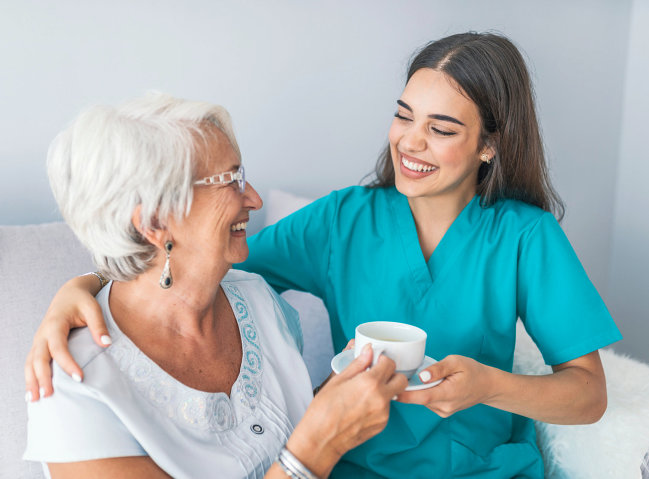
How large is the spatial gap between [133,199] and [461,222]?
27.7 inches

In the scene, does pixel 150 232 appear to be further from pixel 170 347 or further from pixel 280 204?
pixel 280 204

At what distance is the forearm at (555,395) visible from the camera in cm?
109

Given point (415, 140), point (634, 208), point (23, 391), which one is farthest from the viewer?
point (634, 208)

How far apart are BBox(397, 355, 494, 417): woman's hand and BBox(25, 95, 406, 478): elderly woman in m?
0.06

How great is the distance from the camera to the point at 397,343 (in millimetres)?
904

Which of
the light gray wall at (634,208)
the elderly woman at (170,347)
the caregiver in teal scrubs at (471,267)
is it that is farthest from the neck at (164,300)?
the light gray wall at (634,208)

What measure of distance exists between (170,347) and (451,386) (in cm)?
49

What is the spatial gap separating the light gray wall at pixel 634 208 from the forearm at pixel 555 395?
152cm

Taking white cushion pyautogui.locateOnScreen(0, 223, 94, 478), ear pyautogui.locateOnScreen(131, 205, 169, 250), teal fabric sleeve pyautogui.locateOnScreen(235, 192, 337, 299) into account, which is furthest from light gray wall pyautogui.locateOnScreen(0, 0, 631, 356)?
ear pyautogui.locateOnScreen(131, 205, 169, 250)

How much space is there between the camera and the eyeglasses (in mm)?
1021

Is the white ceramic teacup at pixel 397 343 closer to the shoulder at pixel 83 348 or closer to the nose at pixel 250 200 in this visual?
the nose at pixel 250 200

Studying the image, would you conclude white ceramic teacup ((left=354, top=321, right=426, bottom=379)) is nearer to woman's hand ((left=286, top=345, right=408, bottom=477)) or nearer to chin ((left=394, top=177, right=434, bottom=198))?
woman's hand ((left=286, top=345, right=408, bottom=477))

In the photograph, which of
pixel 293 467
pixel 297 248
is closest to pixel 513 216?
pixel 297 248

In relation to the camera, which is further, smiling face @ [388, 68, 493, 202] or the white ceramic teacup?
smiling face @ [388, 68, 493, 202]
